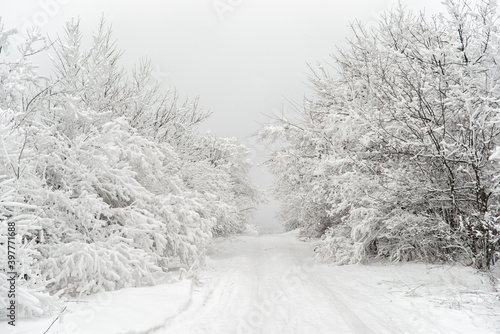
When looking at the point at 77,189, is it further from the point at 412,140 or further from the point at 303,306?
the point at 412,140

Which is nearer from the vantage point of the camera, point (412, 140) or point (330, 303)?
point (330, 303)

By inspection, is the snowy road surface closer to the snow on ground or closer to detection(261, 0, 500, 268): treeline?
the snow on ground

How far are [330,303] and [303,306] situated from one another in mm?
608

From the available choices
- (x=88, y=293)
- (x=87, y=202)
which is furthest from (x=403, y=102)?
(x=88, y=293)

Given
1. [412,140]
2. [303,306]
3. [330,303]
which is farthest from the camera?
[412,140]

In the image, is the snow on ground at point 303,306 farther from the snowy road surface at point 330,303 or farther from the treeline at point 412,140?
the treeline at point 412,140

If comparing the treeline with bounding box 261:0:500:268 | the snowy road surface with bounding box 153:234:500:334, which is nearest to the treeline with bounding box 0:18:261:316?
the snowy road surface with bounding box 153:234:500:334

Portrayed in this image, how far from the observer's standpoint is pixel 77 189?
8.16 m

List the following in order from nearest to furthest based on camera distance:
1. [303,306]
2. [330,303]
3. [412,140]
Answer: [303,306], [330,303], [412,140]

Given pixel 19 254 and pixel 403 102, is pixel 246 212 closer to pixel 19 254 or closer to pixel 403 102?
pixel 403 102

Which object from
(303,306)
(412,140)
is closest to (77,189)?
(303,306)

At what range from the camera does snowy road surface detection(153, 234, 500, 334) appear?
18.7 feet

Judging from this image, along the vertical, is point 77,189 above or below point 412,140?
below

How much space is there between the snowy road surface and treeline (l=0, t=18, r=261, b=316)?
5.96 feet
